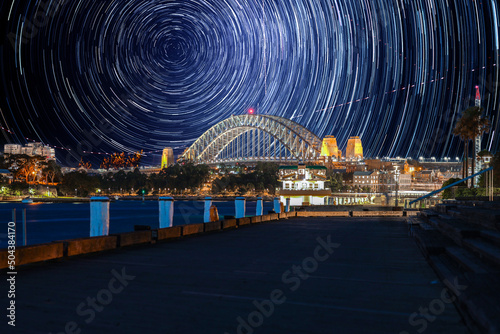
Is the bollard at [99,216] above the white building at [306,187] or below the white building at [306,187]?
above

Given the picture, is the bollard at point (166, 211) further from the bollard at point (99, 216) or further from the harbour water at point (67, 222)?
the harbour water at point (67, 222)

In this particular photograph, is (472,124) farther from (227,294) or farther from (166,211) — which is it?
(227,294)

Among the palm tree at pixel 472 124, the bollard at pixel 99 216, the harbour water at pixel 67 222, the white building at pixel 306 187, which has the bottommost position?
the harbour water at pixel 67 222

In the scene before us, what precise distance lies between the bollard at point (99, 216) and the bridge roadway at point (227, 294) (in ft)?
5.51

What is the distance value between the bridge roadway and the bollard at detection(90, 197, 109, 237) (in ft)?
5.51

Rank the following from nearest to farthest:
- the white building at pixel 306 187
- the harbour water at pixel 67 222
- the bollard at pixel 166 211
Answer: the bollard at pixel 166 211, the harbour water at pixel 67 222, the white building at pixel 306 187

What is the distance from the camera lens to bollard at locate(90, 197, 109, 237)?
13.7m

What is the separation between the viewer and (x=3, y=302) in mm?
6656

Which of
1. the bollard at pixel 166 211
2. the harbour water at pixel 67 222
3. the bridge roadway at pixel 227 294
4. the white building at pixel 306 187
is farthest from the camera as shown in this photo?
the white building at pixel 306 187

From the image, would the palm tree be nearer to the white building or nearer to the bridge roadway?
the white building

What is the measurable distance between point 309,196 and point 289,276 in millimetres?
80565

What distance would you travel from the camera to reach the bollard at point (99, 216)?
A: 13.7 meters

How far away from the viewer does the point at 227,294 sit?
294 inches

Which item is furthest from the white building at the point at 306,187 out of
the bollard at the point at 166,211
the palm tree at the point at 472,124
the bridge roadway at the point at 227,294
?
the bridge roadway at the point at 227,294
